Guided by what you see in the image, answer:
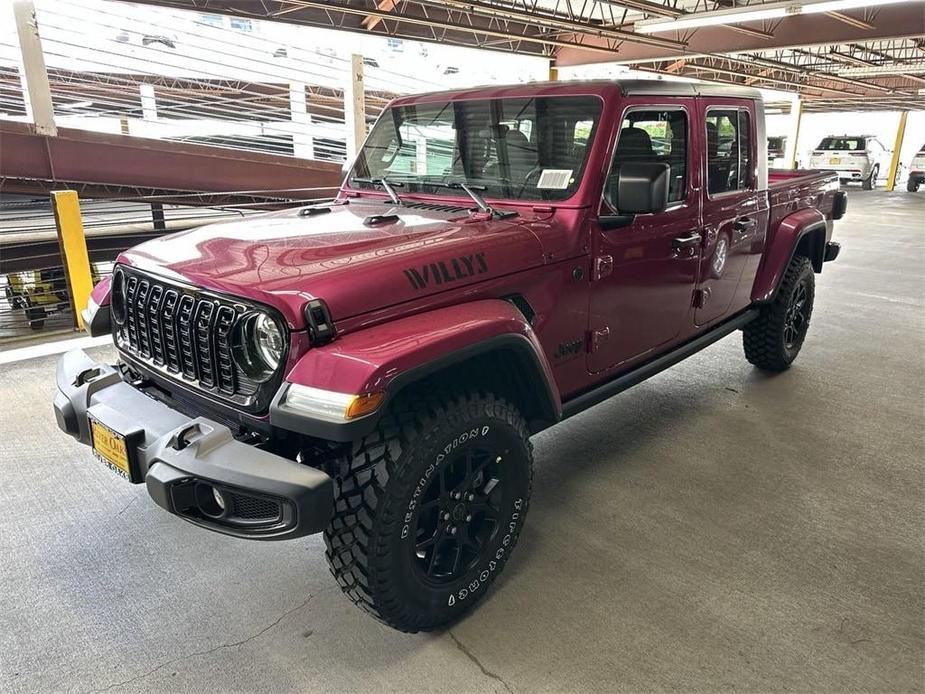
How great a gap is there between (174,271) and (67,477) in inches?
61.2

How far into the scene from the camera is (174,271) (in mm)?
2152

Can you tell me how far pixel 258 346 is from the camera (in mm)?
1970

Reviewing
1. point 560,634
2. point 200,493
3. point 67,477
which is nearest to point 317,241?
point 200,493

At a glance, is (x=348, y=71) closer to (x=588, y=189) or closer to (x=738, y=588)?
(x=588, y=189)

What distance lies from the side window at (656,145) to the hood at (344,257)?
494 mm

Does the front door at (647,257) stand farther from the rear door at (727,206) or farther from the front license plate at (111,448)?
the front license plate at (111,448)

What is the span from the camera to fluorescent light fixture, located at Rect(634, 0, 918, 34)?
A: 8.74 metres

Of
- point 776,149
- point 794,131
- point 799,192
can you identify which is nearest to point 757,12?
point 799,192

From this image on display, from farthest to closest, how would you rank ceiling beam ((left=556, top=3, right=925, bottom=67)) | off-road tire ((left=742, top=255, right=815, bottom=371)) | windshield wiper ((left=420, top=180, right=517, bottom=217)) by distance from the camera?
ceiling beam ((left=556, top=3, right=925, bottom=67)), off-road tire ((left=742, top=255, right=815, bottom=371)), windshield wiper ((left=420, top=180, right=517, bottom=217))

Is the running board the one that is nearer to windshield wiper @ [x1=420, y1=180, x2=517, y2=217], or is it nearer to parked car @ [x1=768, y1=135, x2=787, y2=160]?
windshield wiper @ [x1=420, y1=180, x2=517, y2=217]

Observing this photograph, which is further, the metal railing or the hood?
the metal railing

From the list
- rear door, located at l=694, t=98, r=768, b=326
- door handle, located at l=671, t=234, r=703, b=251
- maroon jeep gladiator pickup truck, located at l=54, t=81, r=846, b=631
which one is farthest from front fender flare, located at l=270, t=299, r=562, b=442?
rear door, located at l=694, t=98, r=768, b=326

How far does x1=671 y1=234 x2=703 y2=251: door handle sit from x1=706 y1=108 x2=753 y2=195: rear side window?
0.28 m

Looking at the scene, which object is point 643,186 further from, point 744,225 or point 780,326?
point 780,326
